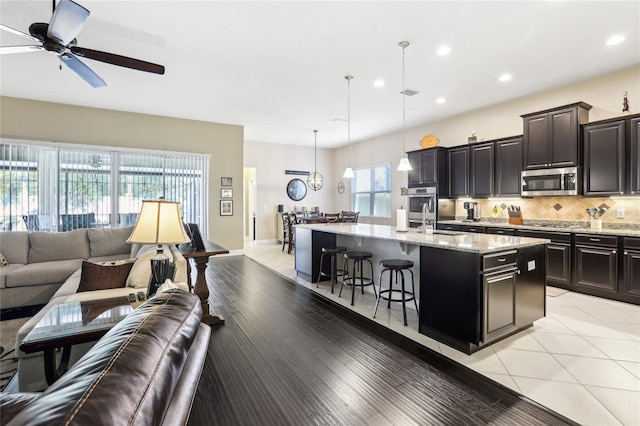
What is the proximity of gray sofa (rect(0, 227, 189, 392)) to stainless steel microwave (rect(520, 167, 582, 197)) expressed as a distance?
5164 millimetres

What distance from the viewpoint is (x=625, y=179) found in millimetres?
3953

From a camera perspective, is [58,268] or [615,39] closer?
[615,39]

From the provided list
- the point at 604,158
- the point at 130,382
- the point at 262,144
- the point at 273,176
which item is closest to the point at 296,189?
the point at 273,176

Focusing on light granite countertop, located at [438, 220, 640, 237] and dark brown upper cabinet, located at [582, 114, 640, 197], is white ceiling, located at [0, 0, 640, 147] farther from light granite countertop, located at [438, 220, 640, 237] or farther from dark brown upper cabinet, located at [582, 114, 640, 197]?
light granite countertop, located at [438, 220, 640, 237]

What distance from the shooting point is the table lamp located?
2078 millimetres

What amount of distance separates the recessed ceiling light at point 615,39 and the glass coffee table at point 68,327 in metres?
5.46

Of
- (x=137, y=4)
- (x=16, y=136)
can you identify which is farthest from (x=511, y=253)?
(x=16, y=136)

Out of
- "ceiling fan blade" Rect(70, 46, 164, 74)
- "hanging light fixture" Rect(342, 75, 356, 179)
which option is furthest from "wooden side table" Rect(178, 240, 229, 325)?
"hanging light fixture" Rect(342, 75, 356, 179)

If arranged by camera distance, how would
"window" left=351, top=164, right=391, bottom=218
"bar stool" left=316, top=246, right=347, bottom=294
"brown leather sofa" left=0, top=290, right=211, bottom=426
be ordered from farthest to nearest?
"window" left=351, top=164, right=391, bottom=218, "bar stool" left=316, top=246, right=347, bottom=294, "brown leather sofa" left=0, top=290, right=211, bottom=426

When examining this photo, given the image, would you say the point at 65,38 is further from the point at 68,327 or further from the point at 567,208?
the point at 567,208

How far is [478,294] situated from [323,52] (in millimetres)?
3208

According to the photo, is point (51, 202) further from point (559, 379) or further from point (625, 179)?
point (625, 179)

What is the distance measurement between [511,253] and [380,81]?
3.15 meters

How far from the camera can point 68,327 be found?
1750 mm
